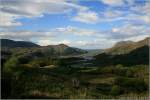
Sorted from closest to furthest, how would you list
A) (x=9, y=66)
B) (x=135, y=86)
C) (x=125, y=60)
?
(x=9, y=66) < (x=135, y=86) < (x=125, y=60)

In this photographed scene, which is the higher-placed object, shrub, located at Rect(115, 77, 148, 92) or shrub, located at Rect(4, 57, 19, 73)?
shrub, located at Rect(4, 57, 19, 73)

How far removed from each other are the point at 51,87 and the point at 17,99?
6616mm

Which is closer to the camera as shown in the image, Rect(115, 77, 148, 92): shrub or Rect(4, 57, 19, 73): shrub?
Rect(4, 57, 19, 73): shrub

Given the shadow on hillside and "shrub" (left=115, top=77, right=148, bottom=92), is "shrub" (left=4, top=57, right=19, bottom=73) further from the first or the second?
the shadow on hillside

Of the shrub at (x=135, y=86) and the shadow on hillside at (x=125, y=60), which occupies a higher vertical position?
the shadow on hillside at (x=125, y=60)

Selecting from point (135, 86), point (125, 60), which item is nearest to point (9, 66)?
point (135, 86)

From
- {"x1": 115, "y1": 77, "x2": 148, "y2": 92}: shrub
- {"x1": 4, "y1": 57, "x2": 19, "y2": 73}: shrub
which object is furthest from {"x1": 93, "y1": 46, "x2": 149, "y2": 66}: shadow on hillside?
{"x1": 4, "y1": 57, "x2": 19, "y2": 73}: shrub

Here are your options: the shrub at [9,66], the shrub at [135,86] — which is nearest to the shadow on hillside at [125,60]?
the shrub at [135,86]

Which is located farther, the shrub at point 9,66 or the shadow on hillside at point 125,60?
the shadow on hillside at point 125,60

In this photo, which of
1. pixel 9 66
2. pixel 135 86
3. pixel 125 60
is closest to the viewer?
pixel 9 66

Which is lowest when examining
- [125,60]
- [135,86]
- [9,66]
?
[135,86]

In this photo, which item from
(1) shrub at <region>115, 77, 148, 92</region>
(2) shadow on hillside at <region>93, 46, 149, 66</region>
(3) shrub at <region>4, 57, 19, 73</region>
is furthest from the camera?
(2) shadow on hillside at <region>93, 46, 149, 66</region>

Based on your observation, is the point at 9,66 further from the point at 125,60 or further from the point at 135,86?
the point at 125,60

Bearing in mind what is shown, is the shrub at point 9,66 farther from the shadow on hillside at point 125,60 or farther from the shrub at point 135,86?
the shadow on hillside at point 125,60
